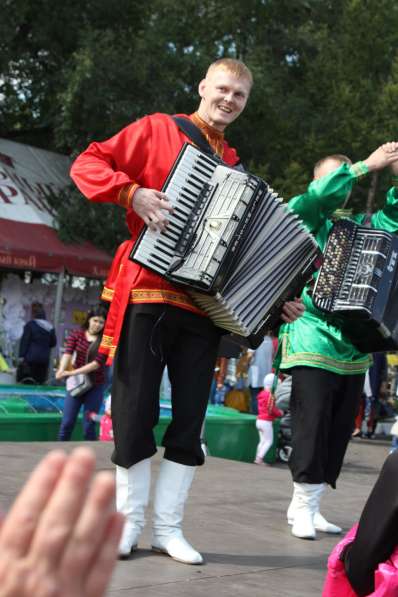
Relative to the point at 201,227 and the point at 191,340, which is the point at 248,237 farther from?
the point at 191,340

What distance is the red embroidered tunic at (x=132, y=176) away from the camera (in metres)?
4.05

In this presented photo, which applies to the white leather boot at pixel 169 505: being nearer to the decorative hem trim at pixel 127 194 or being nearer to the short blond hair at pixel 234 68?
the decorative hem trim at pixel 127 194

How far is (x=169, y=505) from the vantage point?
4156 mm

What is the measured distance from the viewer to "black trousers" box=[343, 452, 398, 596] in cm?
242

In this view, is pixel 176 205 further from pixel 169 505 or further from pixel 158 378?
pixel 169 505

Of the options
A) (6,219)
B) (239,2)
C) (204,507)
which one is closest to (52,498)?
(204,507)

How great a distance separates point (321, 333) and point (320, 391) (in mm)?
297

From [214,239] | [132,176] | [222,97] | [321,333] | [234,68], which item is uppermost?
[234,68]

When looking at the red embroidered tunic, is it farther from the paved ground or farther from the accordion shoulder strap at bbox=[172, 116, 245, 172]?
the paved ground

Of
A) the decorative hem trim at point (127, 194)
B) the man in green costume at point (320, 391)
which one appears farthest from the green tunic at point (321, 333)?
the decorative hem trim at point (127, 194)

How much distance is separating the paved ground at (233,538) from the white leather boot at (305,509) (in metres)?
0.06

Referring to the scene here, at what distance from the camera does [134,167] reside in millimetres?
4172

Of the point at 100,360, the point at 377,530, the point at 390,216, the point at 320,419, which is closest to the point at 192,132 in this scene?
the point at 390,216

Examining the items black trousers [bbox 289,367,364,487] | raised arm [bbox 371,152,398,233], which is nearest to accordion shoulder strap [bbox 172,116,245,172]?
raised arm [bbox 371,152,398,233]
